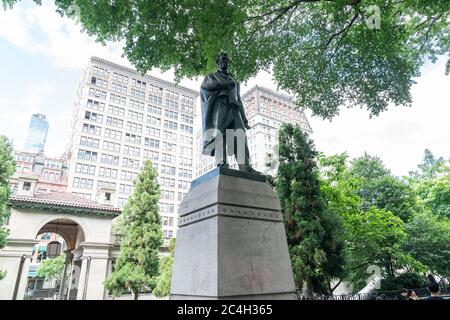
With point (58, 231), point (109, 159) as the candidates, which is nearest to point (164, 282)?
point (58, 231)

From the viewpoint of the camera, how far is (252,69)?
1060cm

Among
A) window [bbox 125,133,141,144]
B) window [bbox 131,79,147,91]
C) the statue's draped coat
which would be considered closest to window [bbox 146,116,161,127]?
window [bbox 125,133,141,144]

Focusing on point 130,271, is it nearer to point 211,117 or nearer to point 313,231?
point 313,231

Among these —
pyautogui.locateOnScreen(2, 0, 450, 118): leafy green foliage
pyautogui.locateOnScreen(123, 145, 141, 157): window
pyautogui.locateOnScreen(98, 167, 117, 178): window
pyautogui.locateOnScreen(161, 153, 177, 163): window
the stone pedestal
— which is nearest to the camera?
the stone pedestal

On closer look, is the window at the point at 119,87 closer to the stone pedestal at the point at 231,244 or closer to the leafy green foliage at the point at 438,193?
the leafy green foliage at the point at 438,193

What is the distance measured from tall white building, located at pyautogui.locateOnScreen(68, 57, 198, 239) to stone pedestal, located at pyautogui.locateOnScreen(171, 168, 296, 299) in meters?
52.4

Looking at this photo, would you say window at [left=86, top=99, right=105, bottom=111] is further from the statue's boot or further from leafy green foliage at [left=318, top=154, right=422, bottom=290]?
the statue's boot

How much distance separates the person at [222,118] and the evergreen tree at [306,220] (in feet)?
31.5

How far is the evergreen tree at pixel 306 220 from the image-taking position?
1296cm

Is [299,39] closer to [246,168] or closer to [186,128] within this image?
[246,168]

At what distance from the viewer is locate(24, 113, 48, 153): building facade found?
86269 mm

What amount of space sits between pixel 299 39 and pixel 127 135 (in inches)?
2248
